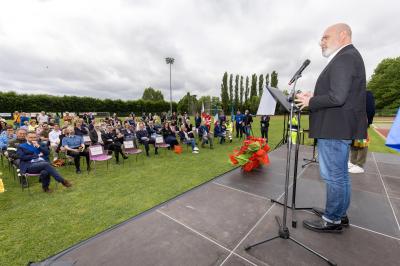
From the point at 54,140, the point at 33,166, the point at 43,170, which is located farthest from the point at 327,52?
the point at 54,140

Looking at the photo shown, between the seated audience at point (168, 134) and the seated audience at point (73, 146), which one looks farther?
the seated audience at point (168, 134)

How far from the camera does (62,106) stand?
125ft

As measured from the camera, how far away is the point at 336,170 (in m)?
1.87

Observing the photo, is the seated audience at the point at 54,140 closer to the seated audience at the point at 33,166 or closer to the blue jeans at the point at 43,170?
the seated audience at the point at 33,166

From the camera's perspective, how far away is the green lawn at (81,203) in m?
2.46

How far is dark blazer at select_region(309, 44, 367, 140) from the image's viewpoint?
1.68 metres

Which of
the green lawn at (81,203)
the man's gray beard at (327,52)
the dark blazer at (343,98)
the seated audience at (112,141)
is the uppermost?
the man's gray beard at (327,52)

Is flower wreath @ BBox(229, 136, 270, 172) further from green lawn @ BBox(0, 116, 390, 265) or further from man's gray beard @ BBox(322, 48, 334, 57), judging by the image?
man's gray beard @ BBox(322, 48, 334, 57)

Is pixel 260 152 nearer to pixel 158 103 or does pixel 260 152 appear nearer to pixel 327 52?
pixel 327 52

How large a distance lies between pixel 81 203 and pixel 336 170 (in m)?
4.05

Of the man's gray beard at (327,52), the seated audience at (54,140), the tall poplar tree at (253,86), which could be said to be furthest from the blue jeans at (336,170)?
the tall poplar tree at (253,86)

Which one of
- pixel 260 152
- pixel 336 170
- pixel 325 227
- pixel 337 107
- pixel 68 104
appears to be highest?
pixel 68 104

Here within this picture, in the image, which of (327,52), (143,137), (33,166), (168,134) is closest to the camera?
(327,52)

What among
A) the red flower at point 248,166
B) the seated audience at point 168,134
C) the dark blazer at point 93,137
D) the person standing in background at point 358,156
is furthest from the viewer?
the seated audience at point 168,134
